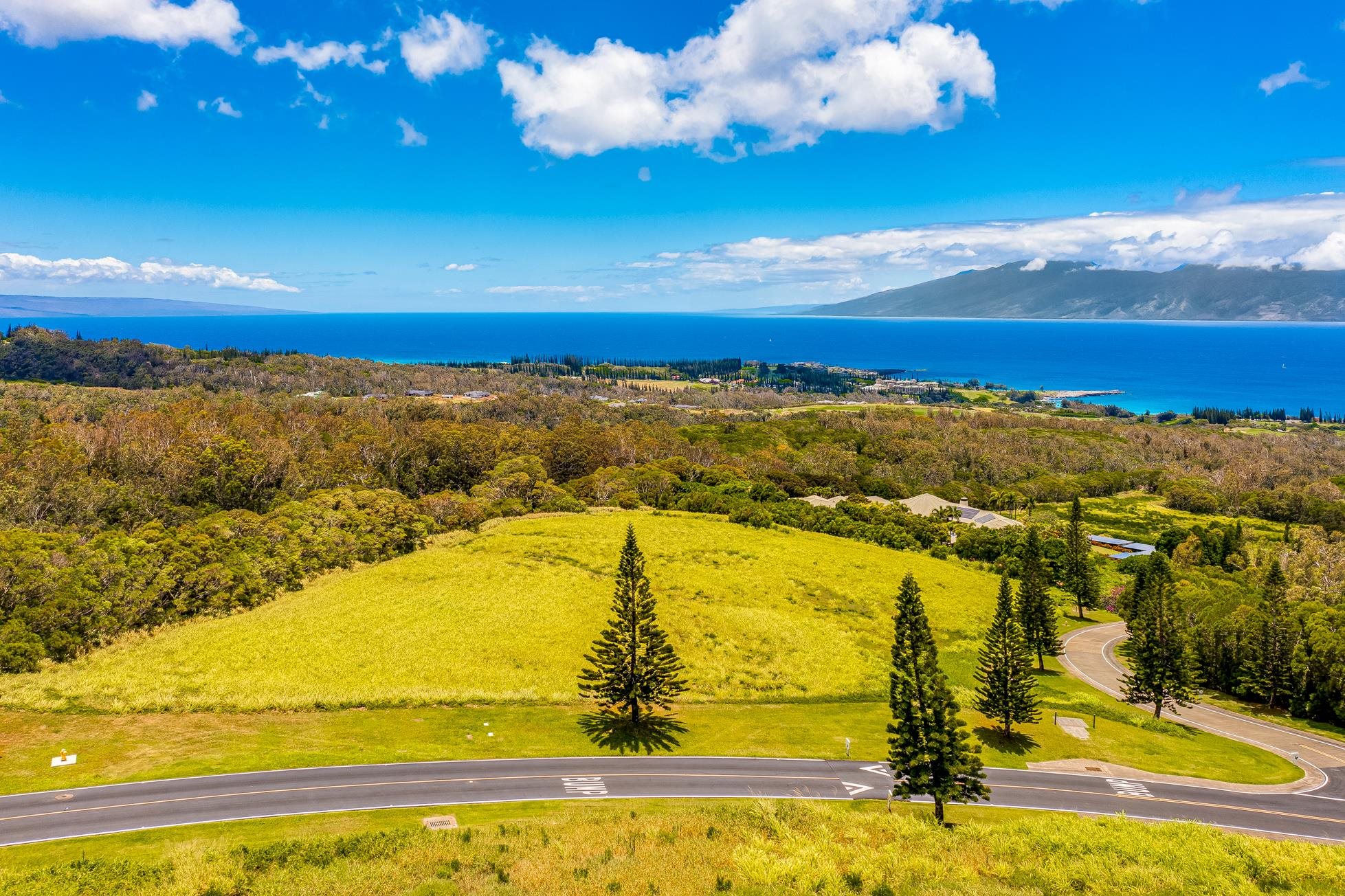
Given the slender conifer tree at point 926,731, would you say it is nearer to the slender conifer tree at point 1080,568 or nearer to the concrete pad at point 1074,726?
the concrete pad at point 1074,726

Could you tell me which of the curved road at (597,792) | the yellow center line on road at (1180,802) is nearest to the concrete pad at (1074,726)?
the curved road at (597,792)

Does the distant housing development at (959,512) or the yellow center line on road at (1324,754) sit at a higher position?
the distant housing development at (959,512)

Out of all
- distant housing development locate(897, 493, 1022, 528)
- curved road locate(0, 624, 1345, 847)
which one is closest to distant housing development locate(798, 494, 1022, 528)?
distant housing development locate(897, 493, 1022, 528)

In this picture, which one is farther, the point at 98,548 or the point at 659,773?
the point at 98,548

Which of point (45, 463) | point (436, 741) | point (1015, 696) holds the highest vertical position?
point (45, 463)

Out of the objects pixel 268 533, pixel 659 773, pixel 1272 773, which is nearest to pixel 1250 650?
pixel 1272 773

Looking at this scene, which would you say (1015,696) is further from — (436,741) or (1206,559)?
(1206,559)

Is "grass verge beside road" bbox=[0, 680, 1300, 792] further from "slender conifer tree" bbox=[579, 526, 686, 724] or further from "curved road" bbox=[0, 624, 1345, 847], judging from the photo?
"slender conifer tree" bbox=[579, 526, 686, 724]
